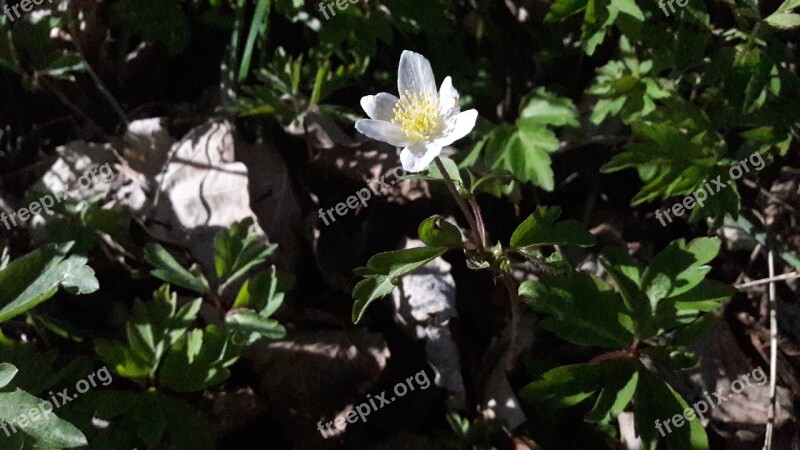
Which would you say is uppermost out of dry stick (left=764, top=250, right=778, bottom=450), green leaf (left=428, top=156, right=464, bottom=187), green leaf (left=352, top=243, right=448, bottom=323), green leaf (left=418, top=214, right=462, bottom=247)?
green leaf (left=428, top=156, right=464, bottom=187)

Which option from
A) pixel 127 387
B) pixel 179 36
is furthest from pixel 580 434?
pixel 179 36

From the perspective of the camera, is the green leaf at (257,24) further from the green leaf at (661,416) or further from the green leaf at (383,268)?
the green leaf at (661,416)

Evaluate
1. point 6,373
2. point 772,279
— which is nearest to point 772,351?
point 772,279

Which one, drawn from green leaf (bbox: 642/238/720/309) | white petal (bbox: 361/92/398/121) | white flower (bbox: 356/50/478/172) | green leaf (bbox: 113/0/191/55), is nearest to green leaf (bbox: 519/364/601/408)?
green leaf (bbox: 642/238/720/309)

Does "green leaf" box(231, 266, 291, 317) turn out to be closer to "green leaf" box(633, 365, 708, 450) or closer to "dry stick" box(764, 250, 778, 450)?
"green leaf" box(633, 365, 708, 450)

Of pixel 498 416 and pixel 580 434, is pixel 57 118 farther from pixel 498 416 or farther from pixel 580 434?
pixel 580 434

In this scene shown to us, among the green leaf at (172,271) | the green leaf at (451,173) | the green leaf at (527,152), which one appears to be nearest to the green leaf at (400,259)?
the green leaf at (451,173)

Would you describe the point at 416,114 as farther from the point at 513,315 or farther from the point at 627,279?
the point at 627,279

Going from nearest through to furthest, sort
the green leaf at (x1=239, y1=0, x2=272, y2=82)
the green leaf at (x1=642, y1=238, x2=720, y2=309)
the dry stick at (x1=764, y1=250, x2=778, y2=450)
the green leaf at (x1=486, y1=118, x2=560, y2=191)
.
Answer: the green leaf at (x1=642, y1=238, x2=720, y2=309) < the dry stick at (x1=764, y1=250, x2=778, y2=450) < the green leaf at (x1=486, y1=118, x2=560, y2=191) < the green leaf at (x1=239, y1=0, x2=272, y2=82)
